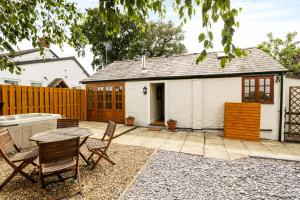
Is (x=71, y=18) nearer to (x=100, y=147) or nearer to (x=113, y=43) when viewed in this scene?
(x=100, y=147)

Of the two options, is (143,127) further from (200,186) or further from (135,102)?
(200,186)

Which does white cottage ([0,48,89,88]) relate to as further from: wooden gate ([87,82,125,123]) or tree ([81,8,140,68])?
tree ([81,8,140,68])

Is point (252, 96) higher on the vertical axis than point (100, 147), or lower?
higher

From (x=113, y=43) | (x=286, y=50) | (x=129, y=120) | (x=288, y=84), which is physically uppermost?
(x=113, y=43)

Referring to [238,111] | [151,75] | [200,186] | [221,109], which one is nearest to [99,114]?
[151,75]

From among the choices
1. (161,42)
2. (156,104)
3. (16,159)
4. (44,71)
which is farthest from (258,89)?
(161,42)

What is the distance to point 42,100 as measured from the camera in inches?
368

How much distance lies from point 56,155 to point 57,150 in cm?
10

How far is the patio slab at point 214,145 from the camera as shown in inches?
221


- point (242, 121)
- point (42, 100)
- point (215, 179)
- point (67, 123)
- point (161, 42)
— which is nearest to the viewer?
point (215, 179)

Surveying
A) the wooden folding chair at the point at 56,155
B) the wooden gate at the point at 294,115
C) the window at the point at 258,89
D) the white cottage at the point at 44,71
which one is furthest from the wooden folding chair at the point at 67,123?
the wooden gate at the point at 294,115

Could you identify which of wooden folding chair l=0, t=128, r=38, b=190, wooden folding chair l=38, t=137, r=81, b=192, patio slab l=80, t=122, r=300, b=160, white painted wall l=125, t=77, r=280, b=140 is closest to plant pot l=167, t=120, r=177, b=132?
white painted wall l=125, t=77, r=280, b=140

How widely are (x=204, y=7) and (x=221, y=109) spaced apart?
25.9 feet

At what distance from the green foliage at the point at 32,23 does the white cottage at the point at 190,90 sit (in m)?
6.52
